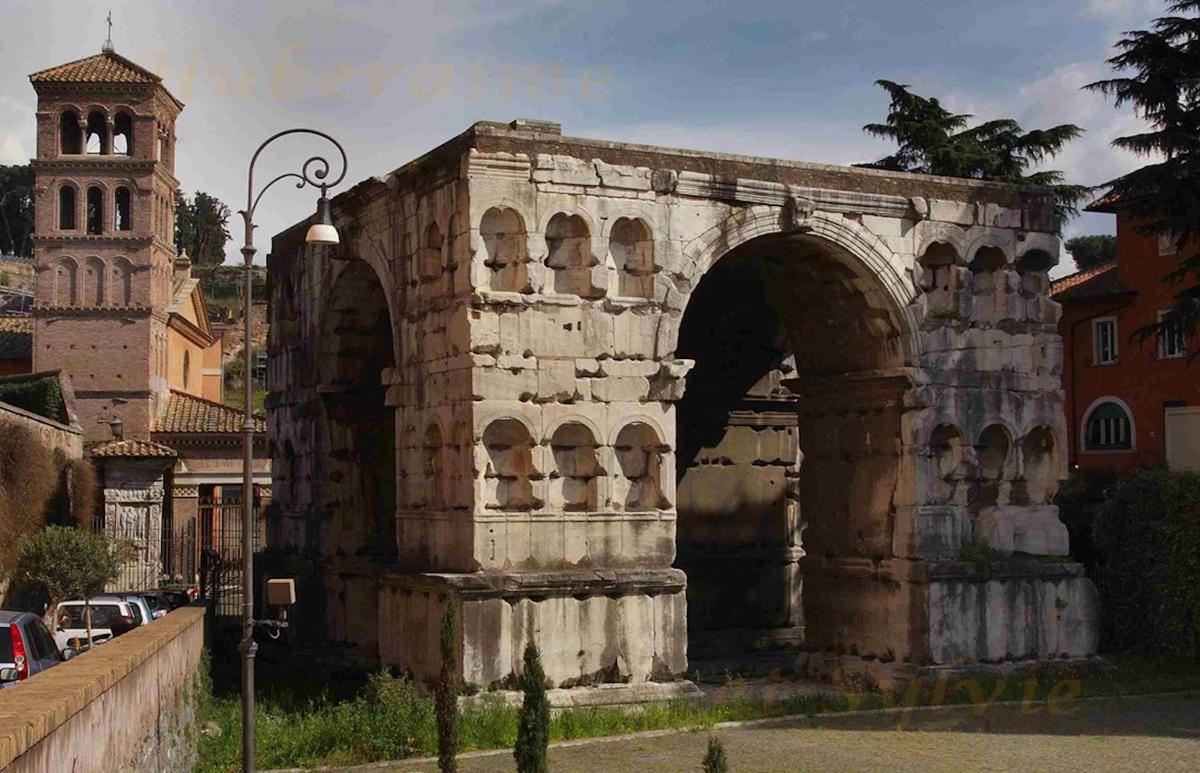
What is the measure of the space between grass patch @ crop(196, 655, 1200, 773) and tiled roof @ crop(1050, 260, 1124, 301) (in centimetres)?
1803

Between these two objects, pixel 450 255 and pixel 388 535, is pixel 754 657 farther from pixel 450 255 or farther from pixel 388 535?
pixel 450 255

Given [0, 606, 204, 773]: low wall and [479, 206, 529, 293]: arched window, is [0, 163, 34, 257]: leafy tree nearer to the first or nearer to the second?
[479, 206, 529, 293]: arched window

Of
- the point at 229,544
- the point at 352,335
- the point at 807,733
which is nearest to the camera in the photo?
the point at 807,733

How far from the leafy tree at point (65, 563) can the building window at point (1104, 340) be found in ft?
76.1

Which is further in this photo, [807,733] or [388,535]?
[388,535]

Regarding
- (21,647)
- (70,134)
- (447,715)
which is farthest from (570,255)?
(70,134)

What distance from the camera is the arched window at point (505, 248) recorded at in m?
17.5

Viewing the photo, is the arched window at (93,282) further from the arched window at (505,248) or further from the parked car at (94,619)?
the arched window at (505,248)

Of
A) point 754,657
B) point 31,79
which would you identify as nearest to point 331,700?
point 754,657

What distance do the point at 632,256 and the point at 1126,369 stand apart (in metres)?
22.2

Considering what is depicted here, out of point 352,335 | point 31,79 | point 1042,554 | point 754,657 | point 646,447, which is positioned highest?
point 31,79

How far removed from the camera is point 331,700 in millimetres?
18953

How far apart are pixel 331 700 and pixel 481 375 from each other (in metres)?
4.76

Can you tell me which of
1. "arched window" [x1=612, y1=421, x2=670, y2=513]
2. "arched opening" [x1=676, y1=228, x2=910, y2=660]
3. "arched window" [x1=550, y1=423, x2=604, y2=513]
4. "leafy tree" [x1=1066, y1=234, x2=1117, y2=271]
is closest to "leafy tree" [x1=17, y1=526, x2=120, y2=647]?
"arched opening" [x1=676, y1=228, x2=910, y2=660]
